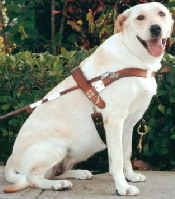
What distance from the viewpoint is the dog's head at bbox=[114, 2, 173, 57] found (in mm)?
4195

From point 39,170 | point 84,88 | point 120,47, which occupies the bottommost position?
point 39,170

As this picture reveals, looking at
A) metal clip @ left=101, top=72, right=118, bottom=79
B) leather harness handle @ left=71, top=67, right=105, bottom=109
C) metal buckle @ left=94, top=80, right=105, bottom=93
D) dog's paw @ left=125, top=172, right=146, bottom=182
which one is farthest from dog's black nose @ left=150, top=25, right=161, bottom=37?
dog's paw @ left=125, top=172, right=146, bottom=182

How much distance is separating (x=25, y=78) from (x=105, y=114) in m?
1.55

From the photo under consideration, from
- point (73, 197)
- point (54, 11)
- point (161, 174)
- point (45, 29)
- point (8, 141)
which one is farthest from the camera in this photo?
point (45, 29)

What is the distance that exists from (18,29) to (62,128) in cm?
295

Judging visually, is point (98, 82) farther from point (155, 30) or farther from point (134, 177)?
point (134, 177)

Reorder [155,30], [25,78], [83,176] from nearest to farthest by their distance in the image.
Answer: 1. [155,30]
2. [83,176]
3. [25,78]

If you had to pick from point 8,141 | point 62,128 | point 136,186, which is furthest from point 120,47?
point 8,141

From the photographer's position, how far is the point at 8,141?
5730 millimetres

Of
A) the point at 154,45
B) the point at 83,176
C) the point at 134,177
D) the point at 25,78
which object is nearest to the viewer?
the point at 154,45

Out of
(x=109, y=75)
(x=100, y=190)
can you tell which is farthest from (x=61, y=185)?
(x=109, y=75)

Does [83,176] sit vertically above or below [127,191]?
below

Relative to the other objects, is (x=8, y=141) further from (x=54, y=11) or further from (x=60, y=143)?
(x=54, y=11)

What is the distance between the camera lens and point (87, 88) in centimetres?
446
